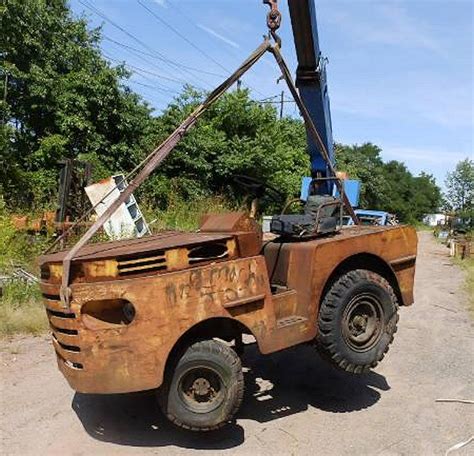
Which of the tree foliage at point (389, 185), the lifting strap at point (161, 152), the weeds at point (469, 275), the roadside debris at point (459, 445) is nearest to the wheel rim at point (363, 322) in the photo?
the roadside debris at point (459, 445)

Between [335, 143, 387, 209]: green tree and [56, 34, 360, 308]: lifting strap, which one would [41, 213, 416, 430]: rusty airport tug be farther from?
[335, 143, 387, 209]: green tree

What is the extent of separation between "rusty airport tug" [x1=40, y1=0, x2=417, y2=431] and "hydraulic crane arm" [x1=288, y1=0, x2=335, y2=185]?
1.56m

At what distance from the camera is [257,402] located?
5383 mm

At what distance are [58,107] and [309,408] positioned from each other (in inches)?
552

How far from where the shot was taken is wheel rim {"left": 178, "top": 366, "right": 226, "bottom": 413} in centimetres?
427

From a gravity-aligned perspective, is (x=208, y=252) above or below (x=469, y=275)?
above

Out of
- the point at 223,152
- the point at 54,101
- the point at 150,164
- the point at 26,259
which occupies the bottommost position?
the point at 26,259

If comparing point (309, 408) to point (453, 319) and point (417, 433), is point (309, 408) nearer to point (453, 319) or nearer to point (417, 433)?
point (417, 433)

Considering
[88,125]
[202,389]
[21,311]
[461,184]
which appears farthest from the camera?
[461,184]

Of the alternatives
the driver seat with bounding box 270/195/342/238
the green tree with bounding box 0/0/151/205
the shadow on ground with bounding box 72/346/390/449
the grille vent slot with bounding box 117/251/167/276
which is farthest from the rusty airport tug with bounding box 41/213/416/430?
the green tree with bounding box 0/0/151/205

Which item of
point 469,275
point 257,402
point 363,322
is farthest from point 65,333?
point 469,275

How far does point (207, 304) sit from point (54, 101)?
47.4 ft

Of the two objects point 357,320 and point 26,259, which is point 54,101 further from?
point 357,320

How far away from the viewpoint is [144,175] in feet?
14.6
